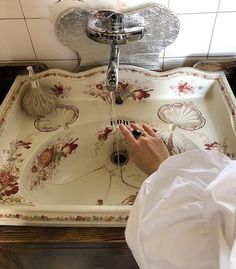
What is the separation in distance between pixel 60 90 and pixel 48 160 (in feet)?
0.67

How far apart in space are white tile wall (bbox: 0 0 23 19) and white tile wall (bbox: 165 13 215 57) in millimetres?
379

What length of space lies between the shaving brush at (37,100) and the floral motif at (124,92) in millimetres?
110

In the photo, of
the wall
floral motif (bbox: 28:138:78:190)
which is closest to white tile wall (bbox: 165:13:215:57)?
the wall

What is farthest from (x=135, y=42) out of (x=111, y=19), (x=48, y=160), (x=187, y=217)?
(x=187, y=217)

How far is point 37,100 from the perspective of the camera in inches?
26.5

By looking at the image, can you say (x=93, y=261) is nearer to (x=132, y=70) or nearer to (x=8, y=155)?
(x=8, y=155)

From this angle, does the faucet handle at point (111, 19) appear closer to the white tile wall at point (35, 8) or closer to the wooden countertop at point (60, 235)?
the white tile wall at point (35, 8)

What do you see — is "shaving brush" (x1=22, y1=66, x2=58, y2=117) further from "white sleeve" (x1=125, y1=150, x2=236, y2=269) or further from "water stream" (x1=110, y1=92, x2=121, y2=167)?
"white sleeve" (x1=125, y1=150, x2=236, y2=269)

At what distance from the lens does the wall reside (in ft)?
1.99

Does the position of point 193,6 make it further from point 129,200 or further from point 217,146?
point 129,200

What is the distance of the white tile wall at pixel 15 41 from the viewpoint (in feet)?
2.13

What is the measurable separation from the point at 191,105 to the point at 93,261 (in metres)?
0.45

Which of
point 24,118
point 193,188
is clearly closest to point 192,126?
point 193,188

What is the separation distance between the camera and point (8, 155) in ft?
1.95
